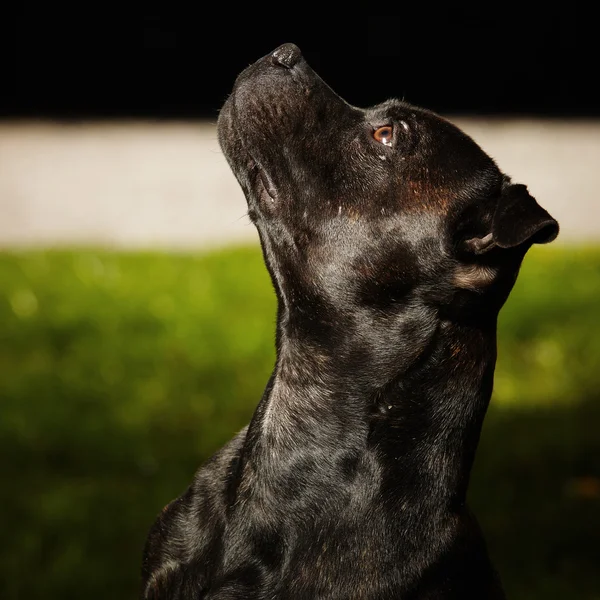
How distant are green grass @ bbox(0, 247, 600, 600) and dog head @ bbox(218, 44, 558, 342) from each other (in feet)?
6.52

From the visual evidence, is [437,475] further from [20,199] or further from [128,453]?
[20,199]

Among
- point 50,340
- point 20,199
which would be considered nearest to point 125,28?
point 20,199

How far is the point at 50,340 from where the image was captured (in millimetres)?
7414

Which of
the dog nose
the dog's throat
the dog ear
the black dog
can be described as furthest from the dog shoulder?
the dog nose

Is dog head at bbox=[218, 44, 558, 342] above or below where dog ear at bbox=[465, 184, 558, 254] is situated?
below

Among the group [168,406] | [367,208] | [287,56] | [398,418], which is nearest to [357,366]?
[398,418]

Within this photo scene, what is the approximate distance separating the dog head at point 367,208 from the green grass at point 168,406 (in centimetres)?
199

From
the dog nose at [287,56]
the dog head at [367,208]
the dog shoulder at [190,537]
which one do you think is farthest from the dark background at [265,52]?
the dog shoulder at [190,537]

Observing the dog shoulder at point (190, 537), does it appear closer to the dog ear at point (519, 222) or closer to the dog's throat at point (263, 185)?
the dog's throat at point (263, 185)

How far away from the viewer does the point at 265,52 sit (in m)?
10.7

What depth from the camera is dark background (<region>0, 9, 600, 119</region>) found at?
10695mm

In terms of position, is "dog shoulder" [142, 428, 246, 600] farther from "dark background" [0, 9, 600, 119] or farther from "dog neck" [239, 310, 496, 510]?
"dark background" [0, 9, 600, 119]

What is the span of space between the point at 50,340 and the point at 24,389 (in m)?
0.78

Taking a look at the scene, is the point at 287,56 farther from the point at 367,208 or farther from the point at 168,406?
the point at 168,406
